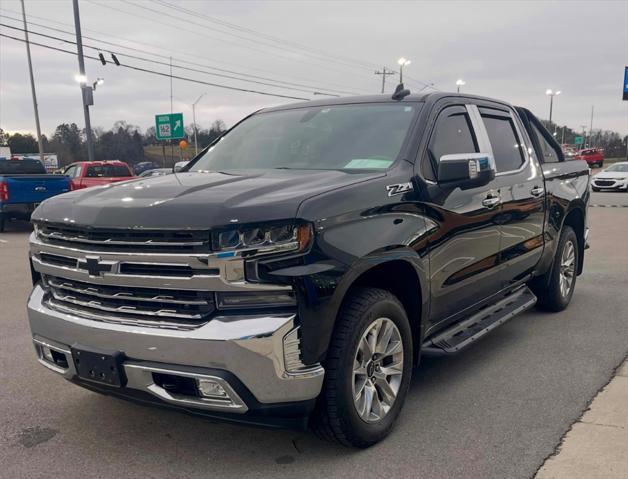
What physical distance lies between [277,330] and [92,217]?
1091mm

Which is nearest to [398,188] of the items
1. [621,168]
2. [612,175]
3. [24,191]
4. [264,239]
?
[264,239]

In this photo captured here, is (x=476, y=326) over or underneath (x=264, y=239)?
underneath

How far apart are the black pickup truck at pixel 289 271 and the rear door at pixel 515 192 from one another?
0.20 meters

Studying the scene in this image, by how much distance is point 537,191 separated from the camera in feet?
16.2

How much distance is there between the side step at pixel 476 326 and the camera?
368 cm

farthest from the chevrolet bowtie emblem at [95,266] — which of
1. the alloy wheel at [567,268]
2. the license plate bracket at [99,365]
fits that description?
the alloy wheel at [567,268]

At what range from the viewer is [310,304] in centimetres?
263

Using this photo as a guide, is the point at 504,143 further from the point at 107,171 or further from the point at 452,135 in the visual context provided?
the point at 107,171

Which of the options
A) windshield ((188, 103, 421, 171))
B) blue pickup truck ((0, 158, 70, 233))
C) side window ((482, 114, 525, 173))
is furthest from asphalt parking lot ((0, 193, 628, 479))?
blue pickup truck ((0, 158, 70, 233))

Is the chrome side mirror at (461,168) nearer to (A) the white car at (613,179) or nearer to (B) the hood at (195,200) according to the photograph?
(B) the hood at (195,200)

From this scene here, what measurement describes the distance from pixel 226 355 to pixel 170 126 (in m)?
32.0

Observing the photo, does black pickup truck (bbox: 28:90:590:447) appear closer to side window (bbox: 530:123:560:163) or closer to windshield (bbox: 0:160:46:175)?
side window (bbox: 530:123:560:163)

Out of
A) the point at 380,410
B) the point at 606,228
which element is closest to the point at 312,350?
the point at 380,410

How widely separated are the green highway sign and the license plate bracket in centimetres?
3064
